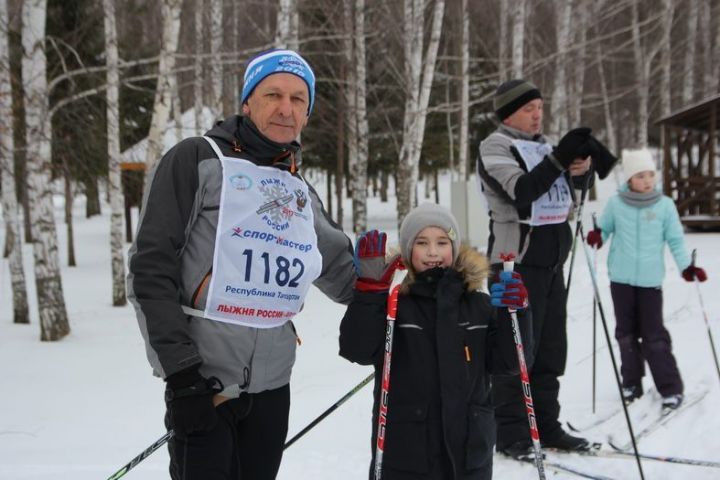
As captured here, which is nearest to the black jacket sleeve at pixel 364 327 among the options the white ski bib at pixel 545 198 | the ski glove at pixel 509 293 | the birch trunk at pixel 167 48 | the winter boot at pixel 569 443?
the ski glove at pixel 509 293

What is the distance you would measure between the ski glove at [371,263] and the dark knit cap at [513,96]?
5.94 feet

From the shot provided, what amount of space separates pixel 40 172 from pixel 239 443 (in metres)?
7.03

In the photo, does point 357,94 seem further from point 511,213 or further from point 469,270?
point 469,270

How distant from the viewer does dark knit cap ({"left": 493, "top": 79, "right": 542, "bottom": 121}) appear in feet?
12.9

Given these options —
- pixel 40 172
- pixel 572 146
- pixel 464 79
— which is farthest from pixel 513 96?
pixel 464 79

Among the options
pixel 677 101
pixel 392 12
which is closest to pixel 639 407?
pixel 392 12

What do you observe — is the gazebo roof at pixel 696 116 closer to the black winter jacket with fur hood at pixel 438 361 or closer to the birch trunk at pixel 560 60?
the birch trunk at pixel 560 60

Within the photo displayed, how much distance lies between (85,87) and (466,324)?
579 inches

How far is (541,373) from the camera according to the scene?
13.4 ft

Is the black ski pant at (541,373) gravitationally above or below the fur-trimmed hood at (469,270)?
below

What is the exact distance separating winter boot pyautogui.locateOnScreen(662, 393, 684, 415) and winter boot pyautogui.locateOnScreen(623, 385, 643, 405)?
282mm

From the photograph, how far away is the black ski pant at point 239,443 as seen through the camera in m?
2.08

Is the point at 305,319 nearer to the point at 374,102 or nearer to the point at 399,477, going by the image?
the point at 399,477

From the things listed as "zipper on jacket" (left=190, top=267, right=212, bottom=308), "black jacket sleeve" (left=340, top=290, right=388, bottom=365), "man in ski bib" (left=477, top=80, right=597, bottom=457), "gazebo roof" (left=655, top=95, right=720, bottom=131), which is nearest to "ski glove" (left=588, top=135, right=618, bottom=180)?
"man in ski bib" (left=477, top=80, right=597, bottom=457)
